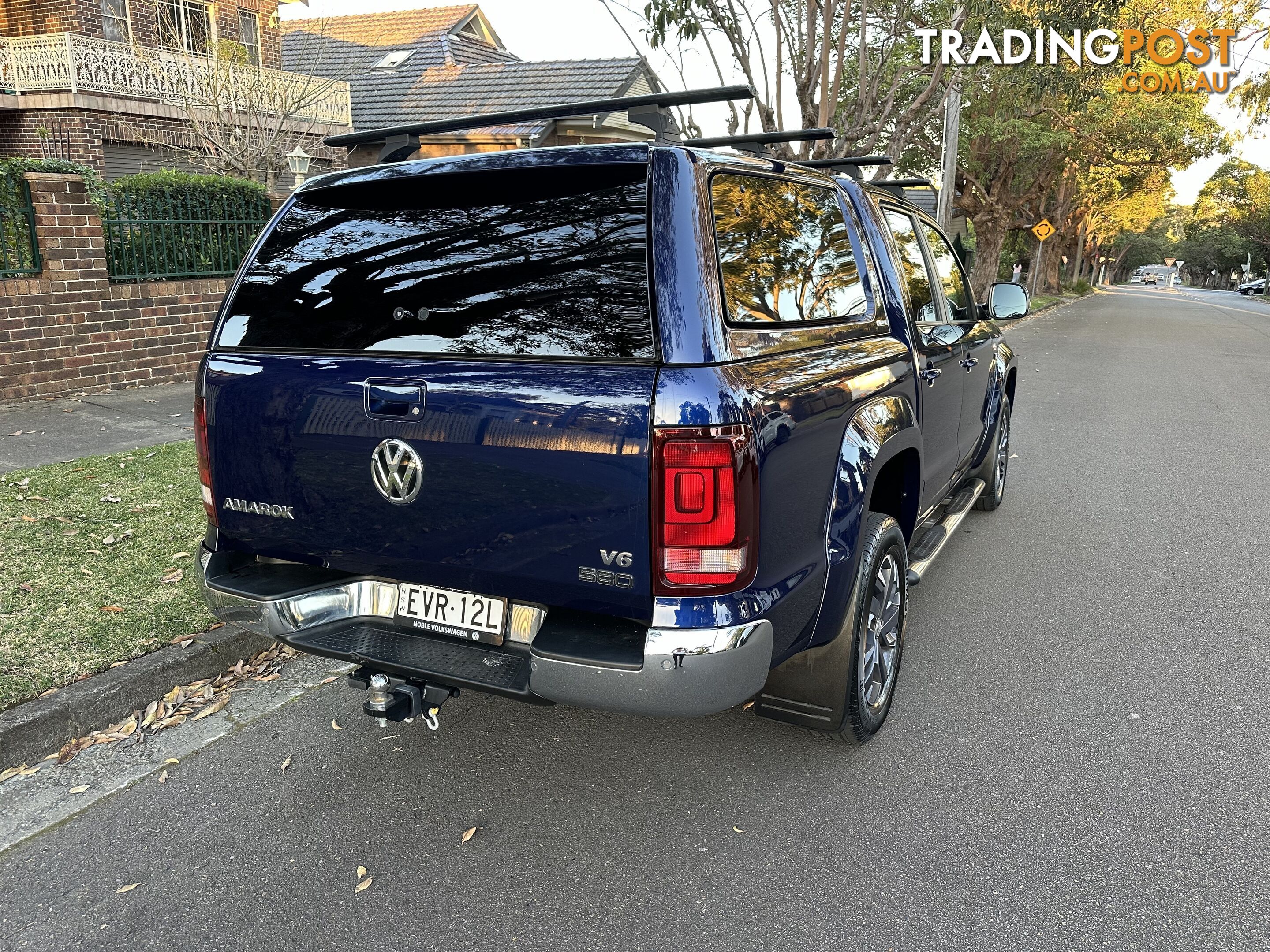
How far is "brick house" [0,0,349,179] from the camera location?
62.2 feet

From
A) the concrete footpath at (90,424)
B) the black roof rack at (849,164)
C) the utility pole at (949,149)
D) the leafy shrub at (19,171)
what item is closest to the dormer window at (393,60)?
the utility pole at (949,149)

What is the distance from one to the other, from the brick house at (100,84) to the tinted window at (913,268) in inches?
626

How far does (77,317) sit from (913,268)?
8.11 metres

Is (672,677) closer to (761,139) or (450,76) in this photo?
(761,139)

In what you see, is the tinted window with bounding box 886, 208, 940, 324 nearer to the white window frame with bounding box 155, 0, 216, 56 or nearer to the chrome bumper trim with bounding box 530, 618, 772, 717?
the chrome bumper trim with bounding box 530, 618, 772, 717

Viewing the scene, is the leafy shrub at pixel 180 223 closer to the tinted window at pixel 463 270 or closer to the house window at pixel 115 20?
the tinted window at pixel 463 270

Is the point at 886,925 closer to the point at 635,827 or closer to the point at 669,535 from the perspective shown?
the point at 635,827

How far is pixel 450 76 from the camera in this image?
2766 cm

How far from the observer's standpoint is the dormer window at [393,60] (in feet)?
96.6

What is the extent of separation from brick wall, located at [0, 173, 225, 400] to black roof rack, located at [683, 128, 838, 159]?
6923 millimetres

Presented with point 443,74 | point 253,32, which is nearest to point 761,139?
point 253,32

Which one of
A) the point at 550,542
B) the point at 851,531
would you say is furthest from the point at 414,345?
the point at 851,531

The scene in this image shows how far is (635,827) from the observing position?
3127mm

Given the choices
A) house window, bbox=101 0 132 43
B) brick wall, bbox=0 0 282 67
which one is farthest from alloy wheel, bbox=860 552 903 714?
house window, bbox=101 0 132 43
